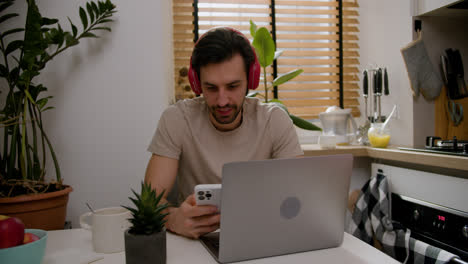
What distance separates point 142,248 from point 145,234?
2 centimetres

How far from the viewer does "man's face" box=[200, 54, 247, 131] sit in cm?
121

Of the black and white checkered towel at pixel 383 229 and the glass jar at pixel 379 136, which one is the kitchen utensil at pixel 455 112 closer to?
the glass jar at pixel 379 136

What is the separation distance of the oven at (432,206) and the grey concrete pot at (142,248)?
114 cm

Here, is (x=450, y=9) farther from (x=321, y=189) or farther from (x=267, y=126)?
(x=321, y=189)

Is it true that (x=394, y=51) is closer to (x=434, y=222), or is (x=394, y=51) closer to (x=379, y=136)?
(x=379, y=136)

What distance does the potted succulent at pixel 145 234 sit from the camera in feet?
2.00

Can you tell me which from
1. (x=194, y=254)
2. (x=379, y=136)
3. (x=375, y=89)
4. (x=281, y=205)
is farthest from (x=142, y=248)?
(x=375, y=89)

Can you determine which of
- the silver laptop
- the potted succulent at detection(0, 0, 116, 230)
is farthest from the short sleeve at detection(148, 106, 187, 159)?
the silver laptop

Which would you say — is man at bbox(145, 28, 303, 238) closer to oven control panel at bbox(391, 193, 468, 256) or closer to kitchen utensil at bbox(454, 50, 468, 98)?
oven control panel at bbox(391, 193, 468, 256)

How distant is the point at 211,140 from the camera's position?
1.36 metres

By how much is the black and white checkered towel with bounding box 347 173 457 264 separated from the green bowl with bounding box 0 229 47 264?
1.31 metres

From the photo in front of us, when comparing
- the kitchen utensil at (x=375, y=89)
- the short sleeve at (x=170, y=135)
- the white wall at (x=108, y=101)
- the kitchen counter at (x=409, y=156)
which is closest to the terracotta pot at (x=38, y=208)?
the white wall at (x=108, y=101)

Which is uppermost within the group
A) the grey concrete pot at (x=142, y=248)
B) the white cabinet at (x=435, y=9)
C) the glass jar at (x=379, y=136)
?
the white cabinet at (x=435, y=9)

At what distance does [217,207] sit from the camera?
811mm
